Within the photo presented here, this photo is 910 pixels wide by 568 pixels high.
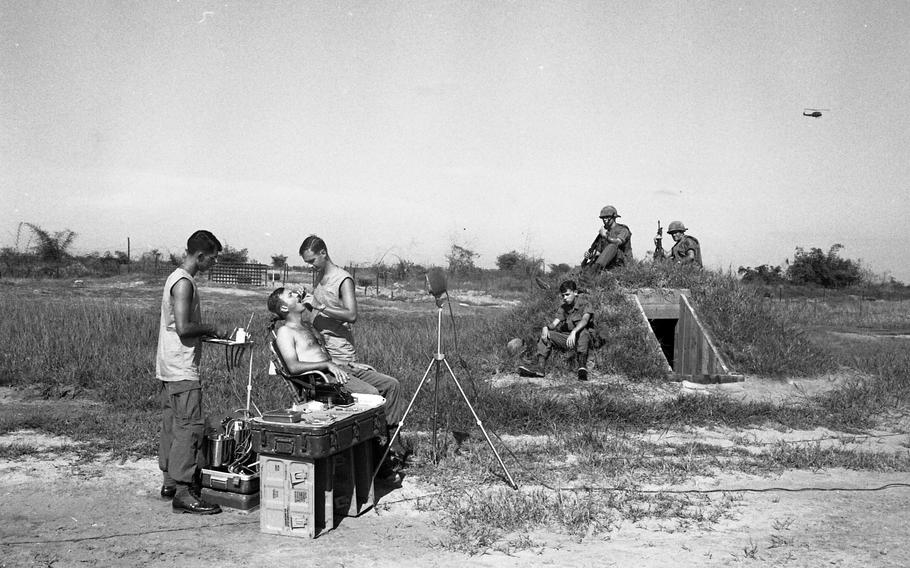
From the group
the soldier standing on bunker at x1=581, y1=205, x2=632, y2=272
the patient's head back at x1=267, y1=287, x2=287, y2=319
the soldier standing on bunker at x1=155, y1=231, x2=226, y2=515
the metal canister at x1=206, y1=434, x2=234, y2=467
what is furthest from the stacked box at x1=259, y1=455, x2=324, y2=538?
the soldier standing on bunker at x1=581, y1=205, x2=632, y2=272

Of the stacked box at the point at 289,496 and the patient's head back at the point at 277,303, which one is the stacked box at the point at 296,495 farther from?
the patient's head back at the point at 277,303

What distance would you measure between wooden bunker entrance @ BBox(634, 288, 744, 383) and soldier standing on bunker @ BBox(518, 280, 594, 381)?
3.52ft

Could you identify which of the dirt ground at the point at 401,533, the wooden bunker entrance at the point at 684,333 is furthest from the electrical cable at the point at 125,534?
the wooden bunker entrance at the point at 684,333

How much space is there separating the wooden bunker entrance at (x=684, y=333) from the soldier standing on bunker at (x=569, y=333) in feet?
3.52

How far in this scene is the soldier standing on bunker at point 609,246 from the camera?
11.7 m

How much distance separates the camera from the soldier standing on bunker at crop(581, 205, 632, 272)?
11.7 meters

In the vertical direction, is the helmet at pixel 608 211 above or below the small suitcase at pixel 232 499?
above

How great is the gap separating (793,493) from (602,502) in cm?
159

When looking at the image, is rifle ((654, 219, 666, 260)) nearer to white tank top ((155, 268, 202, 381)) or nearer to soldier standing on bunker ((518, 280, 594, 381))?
Result: soldier standing on bunker ((518, 280, 594, 381))

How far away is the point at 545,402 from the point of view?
8.18 m

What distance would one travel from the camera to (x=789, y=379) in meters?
10.1

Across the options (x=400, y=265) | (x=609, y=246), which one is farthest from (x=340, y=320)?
(x=400, y=265)

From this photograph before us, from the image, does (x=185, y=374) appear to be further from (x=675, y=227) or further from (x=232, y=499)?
(x=675, y=227)

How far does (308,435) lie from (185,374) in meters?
1.12
